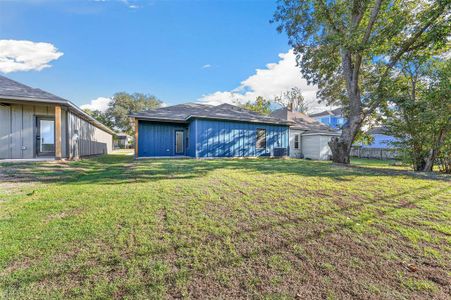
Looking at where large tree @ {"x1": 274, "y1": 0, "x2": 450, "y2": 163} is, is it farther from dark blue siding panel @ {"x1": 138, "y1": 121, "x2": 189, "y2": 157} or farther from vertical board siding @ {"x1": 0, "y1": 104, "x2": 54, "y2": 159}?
vertical board siding @ {"x1": 0, "y1": 104, "x2": 54, "y2": 159}

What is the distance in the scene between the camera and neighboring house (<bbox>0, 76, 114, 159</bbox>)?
28.2ft

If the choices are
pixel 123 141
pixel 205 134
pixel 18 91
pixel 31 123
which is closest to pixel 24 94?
pixel 18 91

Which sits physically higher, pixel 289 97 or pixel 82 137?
pixel 289 97

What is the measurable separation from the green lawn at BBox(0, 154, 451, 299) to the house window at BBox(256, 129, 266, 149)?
10.0 metres

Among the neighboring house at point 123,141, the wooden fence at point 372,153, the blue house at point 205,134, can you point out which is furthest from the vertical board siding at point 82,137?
the neighboring house at point 123,141

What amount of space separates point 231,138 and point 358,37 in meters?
8.21

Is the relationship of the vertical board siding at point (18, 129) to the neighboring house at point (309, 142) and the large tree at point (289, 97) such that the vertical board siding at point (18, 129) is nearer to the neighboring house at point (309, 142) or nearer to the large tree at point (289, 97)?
the neighboring house at point (309, 142)

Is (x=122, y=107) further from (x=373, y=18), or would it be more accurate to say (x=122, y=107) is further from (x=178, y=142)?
(x=373, y=18)

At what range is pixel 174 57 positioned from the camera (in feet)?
54.3

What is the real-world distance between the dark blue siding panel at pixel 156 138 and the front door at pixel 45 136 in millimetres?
4393

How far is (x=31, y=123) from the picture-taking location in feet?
30.8

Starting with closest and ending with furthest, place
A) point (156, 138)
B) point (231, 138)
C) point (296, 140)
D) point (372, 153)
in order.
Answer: point (231, 138)
point (156, 138)
point (296, 140)
point (372, 153)

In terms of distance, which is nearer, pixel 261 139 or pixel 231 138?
pixel 231 138

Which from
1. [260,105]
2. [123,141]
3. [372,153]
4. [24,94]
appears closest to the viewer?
[24,94]
